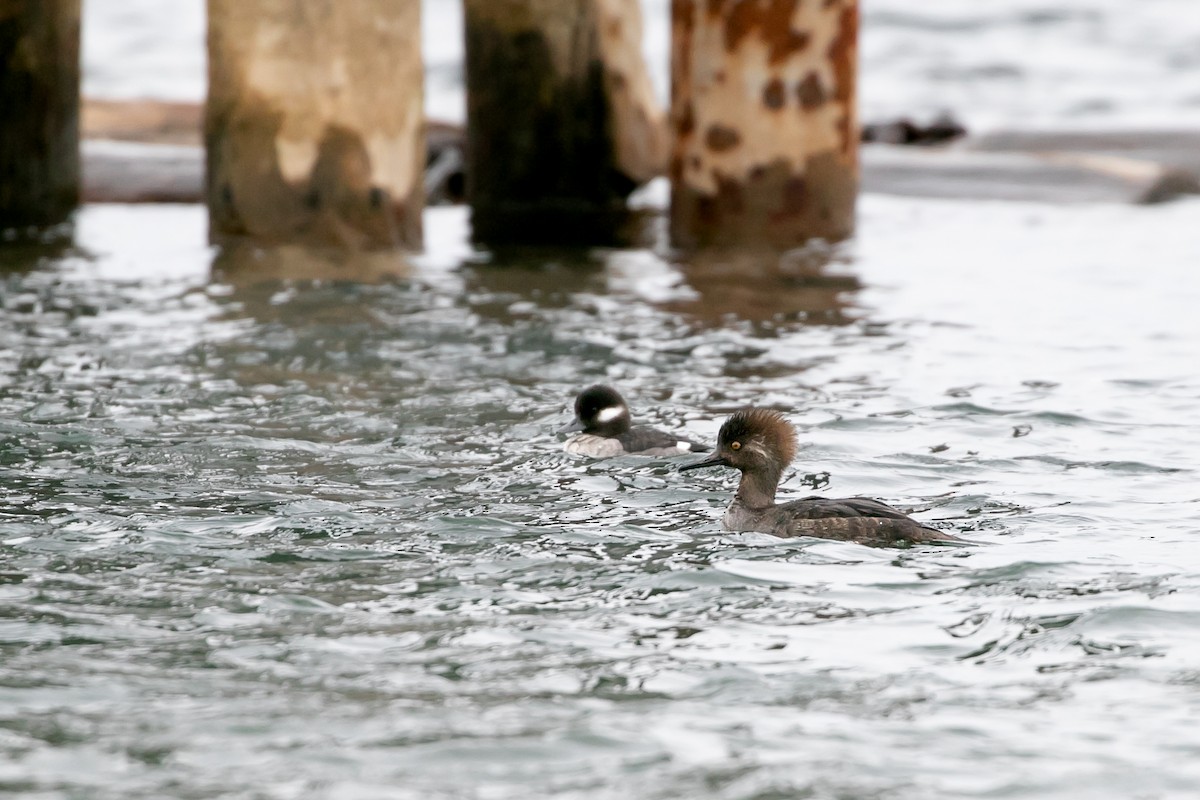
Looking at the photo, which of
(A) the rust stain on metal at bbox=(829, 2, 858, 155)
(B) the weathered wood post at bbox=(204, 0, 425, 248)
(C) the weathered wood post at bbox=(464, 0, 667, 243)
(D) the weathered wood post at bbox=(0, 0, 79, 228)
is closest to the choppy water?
(B) the weathered wood post at bbox=(204, 0, 425, 248)

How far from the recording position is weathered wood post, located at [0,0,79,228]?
1469cm

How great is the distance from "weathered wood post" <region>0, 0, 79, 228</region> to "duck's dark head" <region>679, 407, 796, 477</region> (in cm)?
Answer: 905

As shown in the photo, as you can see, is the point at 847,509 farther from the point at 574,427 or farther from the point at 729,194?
the point at 729,194

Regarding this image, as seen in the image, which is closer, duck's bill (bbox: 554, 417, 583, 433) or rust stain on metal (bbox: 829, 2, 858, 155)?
duck's bill (bbox: 554, 417, 583, 433)

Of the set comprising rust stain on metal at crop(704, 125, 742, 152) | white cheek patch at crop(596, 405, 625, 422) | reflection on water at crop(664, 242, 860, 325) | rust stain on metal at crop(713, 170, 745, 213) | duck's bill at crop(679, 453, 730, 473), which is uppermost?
rust stain on metal at crop(704, 125, 742, 152)

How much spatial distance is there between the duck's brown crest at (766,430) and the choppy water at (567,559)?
0.38m

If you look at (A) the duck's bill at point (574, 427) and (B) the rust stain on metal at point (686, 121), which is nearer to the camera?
(A) the duck's bill at point (574, 427)

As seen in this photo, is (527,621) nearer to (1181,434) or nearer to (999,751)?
(999,751)

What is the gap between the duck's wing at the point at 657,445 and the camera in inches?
331

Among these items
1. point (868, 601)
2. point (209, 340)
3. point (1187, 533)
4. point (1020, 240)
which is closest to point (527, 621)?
point (868, 601)

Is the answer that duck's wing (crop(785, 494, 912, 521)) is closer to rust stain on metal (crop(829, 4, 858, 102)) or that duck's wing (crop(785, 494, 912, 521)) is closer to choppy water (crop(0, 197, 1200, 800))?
choppy water (crop(0, 197, 1200, 800))

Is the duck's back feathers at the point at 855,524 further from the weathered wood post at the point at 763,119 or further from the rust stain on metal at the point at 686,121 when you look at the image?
the rust stain on metal at the point at 686,121

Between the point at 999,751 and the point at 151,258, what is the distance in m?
10.3

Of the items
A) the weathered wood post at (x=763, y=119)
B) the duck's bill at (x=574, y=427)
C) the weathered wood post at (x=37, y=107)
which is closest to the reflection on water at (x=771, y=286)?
the weathered wood post at (x=763, y=119)
